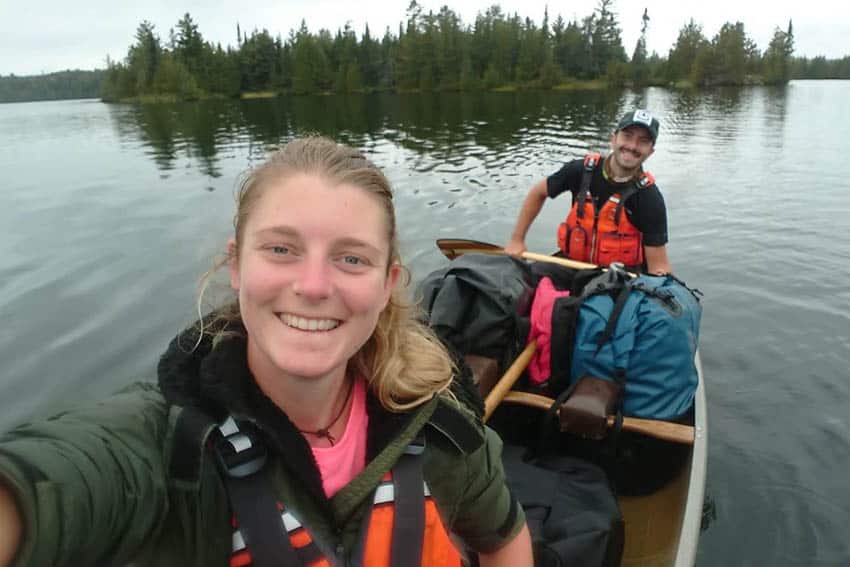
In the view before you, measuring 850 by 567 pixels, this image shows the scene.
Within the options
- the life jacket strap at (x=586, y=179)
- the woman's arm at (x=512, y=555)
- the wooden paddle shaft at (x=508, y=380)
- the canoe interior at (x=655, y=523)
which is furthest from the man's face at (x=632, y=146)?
the woman's arm at (x=512, y=555)

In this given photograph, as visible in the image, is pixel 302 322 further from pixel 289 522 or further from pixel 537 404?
pixel 537 404

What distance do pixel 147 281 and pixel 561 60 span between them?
9421 cm

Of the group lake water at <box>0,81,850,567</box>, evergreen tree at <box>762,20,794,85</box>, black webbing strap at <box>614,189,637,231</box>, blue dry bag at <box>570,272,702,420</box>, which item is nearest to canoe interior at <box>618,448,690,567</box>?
blue dry bag at <box>570,272,702,420</box>

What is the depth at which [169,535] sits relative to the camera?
1342 millimetres

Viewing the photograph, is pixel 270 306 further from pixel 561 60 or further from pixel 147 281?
pixel 561 60

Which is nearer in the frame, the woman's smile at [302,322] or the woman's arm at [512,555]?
the woman's smile at [302,322]

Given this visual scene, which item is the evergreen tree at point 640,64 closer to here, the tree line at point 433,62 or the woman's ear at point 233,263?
the tree line at point 433,62

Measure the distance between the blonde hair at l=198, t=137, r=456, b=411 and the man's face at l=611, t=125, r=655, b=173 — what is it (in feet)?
14.2

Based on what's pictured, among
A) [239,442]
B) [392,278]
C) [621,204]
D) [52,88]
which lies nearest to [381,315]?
[392,278]

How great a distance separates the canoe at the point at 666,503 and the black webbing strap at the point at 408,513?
1.86 m

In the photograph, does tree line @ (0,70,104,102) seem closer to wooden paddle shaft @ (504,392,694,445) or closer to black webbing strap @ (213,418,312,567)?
wooden paddle shaft @ (504,392,694,445)

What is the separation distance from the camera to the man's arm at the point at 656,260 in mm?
5781

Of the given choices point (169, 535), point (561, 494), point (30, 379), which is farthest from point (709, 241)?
point (169, 535)

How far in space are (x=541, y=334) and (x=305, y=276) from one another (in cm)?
267
